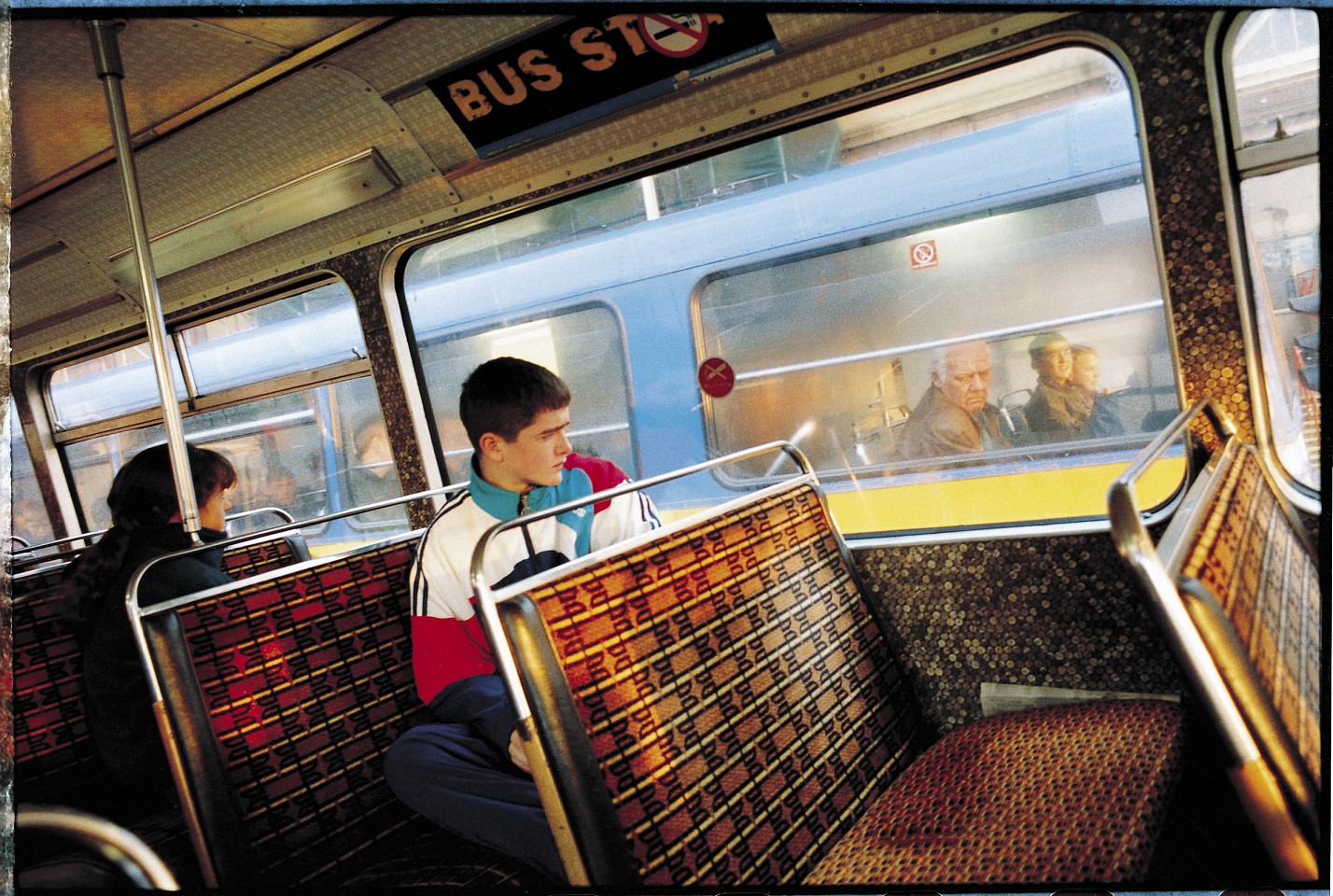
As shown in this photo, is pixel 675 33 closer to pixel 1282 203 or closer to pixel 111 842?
pixel 1282 203

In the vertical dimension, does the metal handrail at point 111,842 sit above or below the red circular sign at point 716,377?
below

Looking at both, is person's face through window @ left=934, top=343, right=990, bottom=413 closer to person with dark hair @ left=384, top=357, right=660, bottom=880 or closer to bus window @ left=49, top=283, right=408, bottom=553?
person with dark hair @ left=384, top=357, right=660, bottom=880

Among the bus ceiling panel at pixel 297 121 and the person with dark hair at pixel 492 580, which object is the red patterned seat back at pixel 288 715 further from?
the bus ceiling panel at pixel 297 121

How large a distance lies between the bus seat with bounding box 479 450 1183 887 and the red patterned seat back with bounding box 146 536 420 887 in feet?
2.22

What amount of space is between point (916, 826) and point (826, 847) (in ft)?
0.64

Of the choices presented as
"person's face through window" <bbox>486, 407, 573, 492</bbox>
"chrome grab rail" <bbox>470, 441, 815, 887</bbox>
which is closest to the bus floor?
"chrome grab rail" <bbox>470, 441, 815, 887</bbox>

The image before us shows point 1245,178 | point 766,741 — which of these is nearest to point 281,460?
point 766,741

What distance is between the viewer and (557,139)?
2223 millimetres

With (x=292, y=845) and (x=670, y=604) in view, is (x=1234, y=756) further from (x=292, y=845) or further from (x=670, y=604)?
(x=292, y=845)

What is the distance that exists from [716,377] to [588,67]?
87 cm

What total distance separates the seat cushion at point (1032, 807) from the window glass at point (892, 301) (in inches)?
20.9

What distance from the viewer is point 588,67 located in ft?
6.32

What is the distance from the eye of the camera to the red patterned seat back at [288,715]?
1.54 meters

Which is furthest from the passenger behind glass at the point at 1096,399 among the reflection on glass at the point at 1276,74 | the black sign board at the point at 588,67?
the black sign board at the point at 588,67
